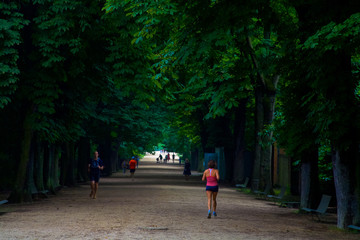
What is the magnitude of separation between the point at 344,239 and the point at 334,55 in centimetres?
414

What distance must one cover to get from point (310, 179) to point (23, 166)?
10195mm

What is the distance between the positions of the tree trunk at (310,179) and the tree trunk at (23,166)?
9.63m

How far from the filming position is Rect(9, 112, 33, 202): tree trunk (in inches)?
853

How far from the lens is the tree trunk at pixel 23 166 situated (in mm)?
21656

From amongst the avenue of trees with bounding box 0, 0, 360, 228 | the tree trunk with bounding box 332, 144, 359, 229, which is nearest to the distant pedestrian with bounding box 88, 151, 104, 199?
the avenue of trees with bounding box 0, 0, 360, 228

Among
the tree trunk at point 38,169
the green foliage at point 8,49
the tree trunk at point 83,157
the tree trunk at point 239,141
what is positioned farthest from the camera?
the tree trunk at point 83,157

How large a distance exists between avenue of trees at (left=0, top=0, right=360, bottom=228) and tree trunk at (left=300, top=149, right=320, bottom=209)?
1.2 inches

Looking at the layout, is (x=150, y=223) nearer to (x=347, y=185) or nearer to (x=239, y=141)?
(x=347, y=185)

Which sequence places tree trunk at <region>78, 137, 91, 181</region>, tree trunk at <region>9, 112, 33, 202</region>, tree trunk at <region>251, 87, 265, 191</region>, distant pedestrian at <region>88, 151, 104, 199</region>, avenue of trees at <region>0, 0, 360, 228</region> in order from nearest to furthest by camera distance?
1. avenue of trees at <region>0, 0, 360, 228</region>
2. tree trunk at <region>9, 112, 33, 202</region>
3. distant pedestrian at <region>88, 151, 104, 199</region>
4. tree trunk at <region>251, 87, 265, 191</region>
5. tree trunk at <region>78, 137, 91, 181</region>

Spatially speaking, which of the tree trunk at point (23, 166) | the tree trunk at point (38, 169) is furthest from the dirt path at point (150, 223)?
the tree trunk at point (38, 169)

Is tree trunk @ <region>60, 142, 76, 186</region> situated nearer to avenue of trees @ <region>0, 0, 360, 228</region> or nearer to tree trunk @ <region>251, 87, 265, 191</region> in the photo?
avenue of trees @ <region>0, 0, 360, 228</region>

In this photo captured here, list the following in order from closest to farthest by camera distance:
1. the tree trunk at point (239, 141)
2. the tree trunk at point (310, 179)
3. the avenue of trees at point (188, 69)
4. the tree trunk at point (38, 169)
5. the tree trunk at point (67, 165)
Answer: the avenue of trees at point (188, 69), the tree trunk at point (310, 179), the tree trunk at point (38, 169), the tree trunk at point (67, 165), the tree trunk at point (239, 141)

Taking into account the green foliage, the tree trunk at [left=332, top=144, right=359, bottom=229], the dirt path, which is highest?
the green foliage

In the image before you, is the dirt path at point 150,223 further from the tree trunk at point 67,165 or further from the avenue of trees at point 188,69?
the tree trunk at point 67,165
